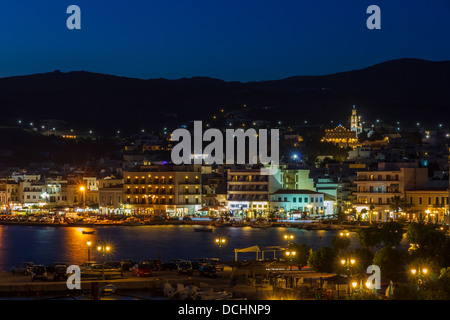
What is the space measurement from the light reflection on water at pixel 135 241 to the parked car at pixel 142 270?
4665 mm

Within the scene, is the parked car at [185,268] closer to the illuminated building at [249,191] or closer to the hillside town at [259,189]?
the hillside town at [259,189]

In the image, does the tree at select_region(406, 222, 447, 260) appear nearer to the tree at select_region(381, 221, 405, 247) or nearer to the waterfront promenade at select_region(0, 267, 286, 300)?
the tree at select_region(381, 221, 405, 247)

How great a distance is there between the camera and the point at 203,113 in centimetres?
12975

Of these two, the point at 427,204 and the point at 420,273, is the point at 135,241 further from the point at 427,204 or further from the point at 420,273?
the point at 420,273

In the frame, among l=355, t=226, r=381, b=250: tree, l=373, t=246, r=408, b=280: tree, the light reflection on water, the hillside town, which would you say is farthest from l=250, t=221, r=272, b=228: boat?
l=373, t=246, r=408, b=280: tree

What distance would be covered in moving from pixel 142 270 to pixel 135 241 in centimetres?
1555

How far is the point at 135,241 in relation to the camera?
34781mm

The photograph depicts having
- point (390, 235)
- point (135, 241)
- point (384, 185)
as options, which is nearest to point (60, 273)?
point (390, 235)

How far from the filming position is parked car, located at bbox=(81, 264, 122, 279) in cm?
1914

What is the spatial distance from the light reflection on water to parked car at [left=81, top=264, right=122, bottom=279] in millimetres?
4034

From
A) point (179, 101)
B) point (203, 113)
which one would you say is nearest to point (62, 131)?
point (203, 113)

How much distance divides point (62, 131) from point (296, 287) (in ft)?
307

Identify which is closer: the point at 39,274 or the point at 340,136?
the point at 39,274
